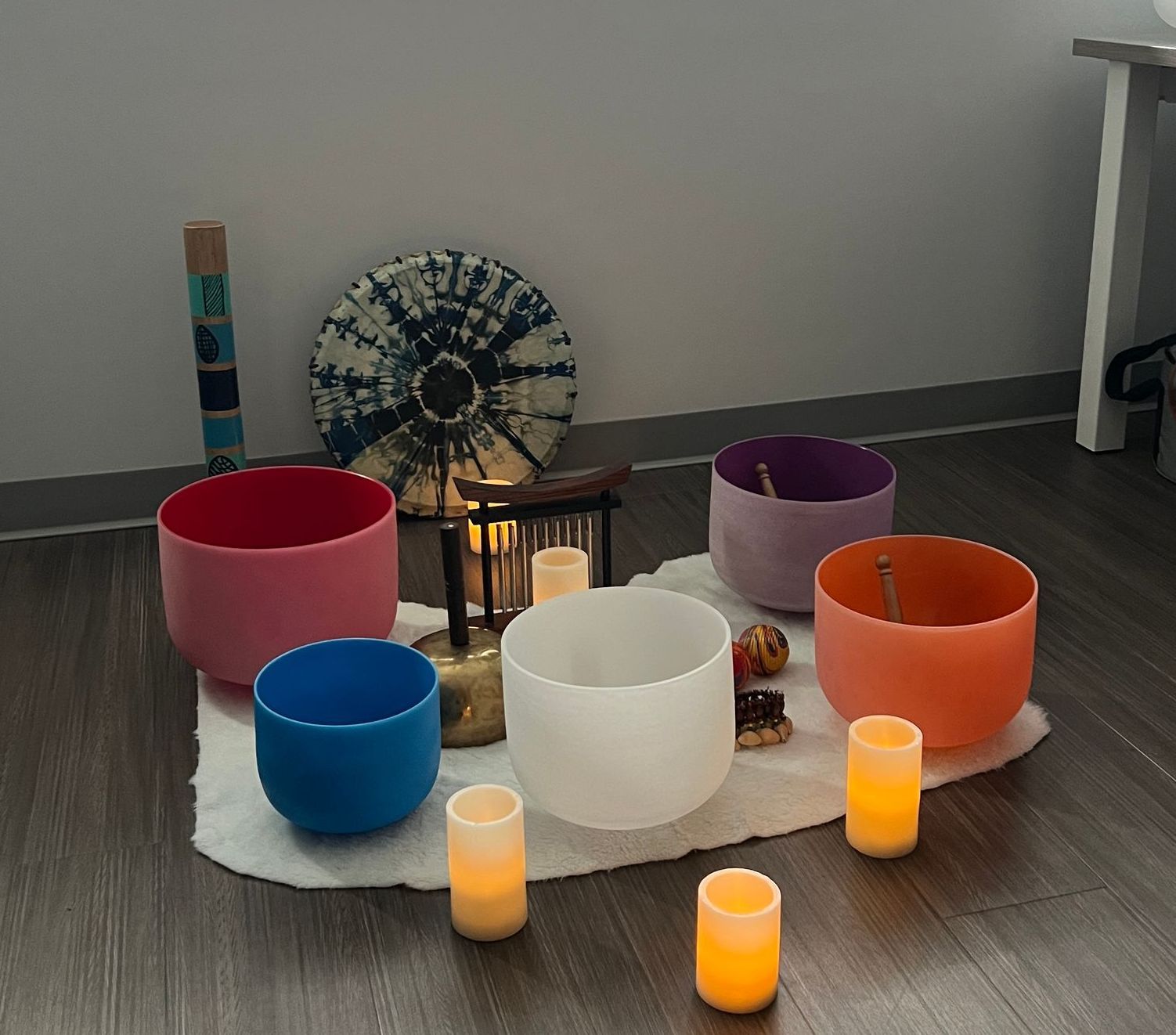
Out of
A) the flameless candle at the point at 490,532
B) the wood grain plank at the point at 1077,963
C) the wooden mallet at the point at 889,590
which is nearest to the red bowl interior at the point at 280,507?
the flameless candle at the point at 490,532

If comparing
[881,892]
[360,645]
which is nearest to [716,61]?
[360,645]

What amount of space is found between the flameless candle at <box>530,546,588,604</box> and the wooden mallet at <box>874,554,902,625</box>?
365 millimetres

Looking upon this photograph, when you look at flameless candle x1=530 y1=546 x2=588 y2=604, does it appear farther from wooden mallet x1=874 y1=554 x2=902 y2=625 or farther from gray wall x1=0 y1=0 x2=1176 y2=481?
gray wall x1=0 y1=0 x2=1176 y2=481

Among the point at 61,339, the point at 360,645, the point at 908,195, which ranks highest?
the point at 908,195

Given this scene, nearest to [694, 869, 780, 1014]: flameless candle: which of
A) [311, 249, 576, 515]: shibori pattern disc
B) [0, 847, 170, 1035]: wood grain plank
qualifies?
[0, 847, 170, 1035]: wood grain plank

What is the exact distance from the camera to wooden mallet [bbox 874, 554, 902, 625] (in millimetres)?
1614

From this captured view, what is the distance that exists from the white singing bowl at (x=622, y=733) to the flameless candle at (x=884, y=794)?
0.13 metres

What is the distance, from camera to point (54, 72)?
209 centimetres

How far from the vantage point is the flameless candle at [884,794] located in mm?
1380

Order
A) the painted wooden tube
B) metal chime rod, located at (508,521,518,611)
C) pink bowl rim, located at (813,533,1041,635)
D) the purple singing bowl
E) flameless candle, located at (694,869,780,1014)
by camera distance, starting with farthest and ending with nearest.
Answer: the painted wooden tube < the purple singing bowl < metal chime rod, located at (508,521,518,611) < pink bowl rim, located at (813,533,1041,635) < flameless candle, located at (694,869,780,1014)

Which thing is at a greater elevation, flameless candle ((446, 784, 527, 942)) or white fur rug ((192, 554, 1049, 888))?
flameless candle ((446, 784, 527, 942))

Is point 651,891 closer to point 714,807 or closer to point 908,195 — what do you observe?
point 714,807

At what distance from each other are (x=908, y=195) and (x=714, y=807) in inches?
55.9

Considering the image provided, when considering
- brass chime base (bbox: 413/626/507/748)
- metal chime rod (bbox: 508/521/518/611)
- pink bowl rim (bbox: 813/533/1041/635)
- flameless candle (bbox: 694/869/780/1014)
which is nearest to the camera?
flameless candle (bbox: 694/869/780/1014)
